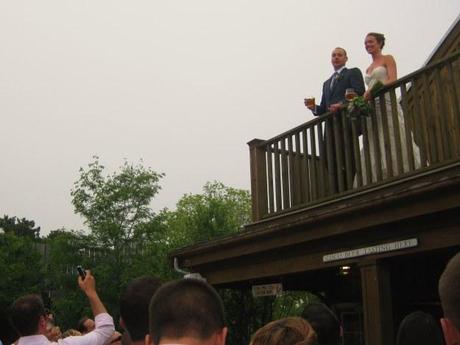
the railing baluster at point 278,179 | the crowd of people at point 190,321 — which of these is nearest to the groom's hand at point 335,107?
the railing baluster at point 278,179

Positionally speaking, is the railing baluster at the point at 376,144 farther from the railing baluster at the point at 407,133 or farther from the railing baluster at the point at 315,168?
the railing baluster at the point at 315,168

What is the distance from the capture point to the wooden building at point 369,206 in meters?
6.26

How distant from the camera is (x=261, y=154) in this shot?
29.3 feet

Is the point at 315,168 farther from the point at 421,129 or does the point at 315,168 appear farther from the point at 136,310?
the point at 136,310

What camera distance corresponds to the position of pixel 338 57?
8047 mm

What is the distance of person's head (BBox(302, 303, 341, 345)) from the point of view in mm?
3764

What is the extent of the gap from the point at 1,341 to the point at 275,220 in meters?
4.29

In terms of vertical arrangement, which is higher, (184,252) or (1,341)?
(184,252)

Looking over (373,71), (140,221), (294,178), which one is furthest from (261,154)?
(140,221)

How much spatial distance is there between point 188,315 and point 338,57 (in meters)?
6.45

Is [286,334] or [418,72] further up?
[418,72]

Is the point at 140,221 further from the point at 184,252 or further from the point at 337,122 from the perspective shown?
the point at 337,122

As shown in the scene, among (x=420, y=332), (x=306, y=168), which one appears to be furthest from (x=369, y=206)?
(x=420, y=332)

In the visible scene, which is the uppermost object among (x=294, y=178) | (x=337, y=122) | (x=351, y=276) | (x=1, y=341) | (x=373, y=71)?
(x=373, y=71)
